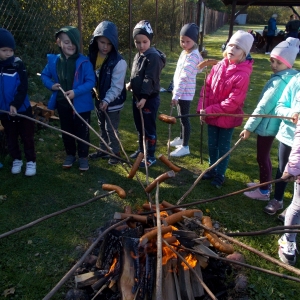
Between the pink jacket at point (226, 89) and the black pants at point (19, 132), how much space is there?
6.98 feet

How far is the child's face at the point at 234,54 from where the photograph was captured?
316cm

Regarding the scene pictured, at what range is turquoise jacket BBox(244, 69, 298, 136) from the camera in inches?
Result: 117

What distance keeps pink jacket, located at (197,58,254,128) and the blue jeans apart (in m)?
0.11

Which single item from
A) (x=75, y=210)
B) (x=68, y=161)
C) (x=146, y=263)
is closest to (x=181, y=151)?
(x=68, y=161)

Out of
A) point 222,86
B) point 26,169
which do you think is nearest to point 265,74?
point 222,86

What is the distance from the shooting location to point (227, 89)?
3.37 meters

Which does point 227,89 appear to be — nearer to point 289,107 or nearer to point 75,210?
point 289,107

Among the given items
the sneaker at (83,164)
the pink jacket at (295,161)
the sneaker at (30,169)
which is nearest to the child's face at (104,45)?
the sneaker at (83,164)

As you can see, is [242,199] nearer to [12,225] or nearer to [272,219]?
[272,219]

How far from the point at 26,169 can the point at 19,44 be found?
3424mm

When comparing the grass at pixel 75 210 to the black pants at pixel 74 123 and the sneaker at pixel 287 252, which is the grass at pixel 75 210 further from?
the black pants at pixel 74 123

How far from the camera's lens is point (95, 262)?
244 centimetres

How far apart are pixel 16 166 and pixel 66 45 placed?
1.62 meters

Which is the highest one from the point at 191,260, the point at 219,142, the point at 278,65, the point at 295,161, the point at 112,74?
the point at 278,65
